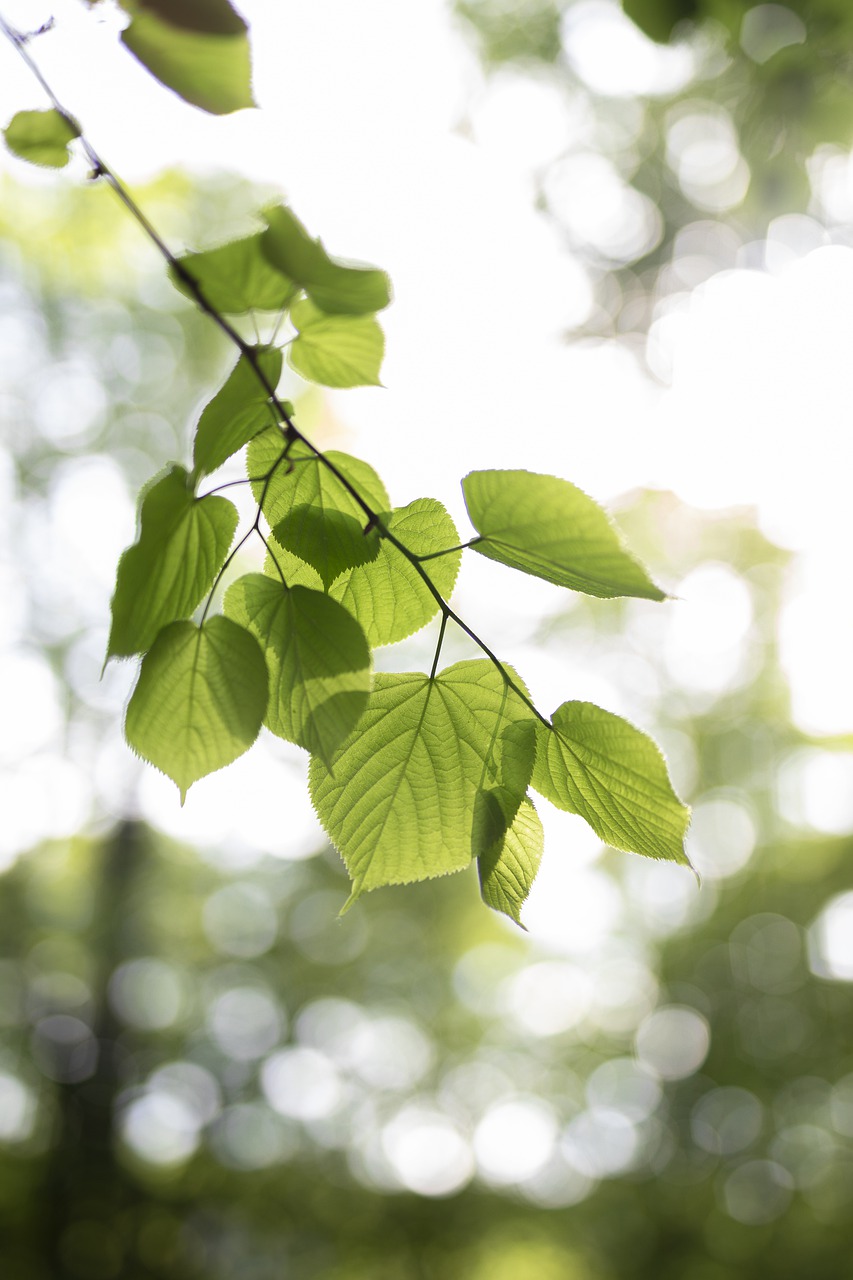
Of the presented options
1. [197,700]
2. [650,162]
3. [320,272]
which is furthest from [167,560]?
[650,162]

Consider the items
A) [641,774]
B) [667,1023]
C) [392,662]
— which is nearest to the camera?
[641,774]

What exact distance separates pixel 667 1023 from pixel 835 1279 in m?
2.82

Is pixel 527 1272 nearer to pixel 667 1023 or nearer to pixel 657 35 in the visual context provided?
pixel 667 1023

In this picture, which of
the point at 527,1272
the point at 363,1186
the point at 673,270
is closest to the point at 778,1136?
the point at 527,1272

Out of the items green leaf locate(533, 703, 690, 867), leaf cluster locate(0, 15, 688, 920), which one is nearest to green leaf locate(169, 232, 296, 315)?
leaf cluster locate(0, 15, 688, 920)

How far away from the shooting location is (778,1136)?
8836 mm

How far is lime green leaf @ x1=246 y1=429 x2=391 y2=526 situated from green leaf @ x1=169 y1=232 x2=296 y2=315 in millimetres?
102

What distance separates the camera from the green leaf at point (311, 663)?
544 mm

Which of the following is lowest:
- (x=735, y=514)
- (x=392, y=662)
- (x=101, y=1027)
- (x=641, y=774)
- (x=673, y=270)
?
(x=101, y=1027)

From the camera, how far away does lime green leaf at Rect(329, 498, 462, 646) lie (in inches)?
24.3

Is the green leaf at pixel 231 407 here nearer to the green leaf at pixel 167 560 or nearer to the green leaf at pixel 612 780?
the green leaf at pixel 167 560

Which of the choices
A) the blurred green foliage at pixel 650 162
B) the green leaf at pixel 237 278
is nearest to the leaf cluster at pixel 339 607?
the green leaf at pixel 237 278

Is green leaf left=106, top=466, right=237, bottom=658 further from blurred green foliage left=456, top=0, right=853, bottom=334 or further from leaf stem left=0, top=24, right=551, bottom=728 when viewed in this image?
blurred green foliage left=456, top=0, right=853, bottom=334

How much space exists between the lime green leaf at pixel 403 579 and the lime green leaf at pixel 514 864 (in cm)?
15
